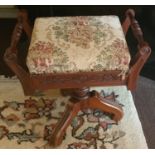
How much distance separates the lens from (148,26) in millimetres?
1375

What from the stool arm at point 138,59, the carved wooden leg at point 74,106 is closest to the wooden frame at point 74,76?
the stool arm at point 138,59

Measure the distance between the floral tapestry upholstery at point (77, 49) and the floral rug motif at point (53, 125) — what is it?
0.39 meters

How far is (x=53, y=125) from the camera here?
4.13 ft

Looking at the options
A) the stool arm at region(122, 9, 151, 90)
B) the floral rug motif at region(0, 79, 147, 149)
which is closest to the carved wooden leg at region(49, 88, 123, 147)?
the floral rug motif at region(0, 79, 147, 149)

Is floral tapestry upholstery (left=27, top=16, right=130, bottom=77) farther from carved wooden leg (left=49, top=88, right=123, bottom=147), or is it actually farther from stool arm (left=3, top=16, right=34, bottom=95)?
carved wooden leg (left=49, top=88, right=123, bottom=147)

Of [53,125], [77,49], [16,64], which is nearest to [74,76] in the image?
[77,49]

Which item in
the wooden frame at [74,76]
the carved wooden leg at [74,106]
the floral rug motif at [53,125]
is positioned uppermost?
the wooden frame at [74,76]

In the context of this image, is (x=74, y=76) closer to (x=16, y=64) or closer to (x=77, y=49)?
(x=77, y=49)

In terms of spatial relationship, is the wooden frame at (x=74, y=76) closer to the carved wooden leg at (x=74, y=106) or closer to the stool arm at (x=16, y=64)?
the stool arm at (x=16, y=64)

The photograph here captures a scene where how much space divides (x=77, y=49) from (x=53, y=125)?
0.47 m

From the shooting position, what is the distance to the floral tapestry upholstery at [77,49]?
896 millimetres

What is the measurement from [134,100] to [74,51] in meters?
0.60

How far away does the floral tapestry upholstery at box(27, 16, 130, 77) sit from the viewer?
2.94ft

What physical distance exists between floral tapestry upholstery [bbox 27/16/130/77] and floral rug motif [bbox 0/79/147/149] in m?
0.39
